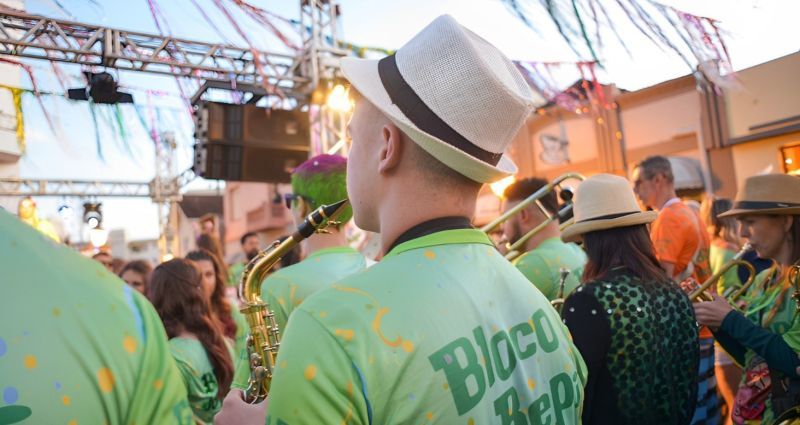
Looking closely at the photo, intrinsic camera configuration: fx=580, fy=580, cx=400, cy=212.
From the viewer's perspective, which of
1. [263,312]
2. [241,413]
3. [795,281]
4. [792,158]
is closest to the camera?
[241,413]

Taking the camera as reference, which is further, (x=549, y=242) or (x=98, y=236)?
(x=98, y=236)

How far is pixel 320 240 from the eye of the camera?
115 inches

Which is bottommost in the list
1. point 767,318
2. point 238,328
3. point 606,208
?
point 238,328

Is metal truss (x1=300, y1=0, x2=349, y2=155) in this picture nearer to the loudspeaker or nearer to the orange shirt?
the loudspeaker

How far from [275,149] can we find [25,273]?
9113 millimetres

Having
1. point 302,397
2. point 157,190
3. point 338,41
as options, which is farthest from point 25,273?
point 157,190

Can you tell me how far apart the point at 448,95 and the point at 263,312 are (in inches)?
54.9

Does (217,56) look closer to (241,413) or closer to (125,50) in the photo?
(125,50)

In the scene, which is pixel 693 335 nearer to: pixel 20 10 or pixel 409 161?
pixel 409 161

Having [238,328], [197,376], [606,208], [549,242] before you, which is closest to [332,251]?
[197,376]

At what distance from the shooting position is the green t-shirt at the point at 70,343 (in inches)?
33.7

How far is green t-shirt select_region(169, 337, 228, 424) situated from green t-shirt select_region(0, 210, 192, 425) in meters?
2.30

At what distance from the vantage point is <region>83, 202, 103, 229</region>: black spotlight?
14.7 meters

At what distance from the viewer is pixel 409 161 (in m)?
1.31
